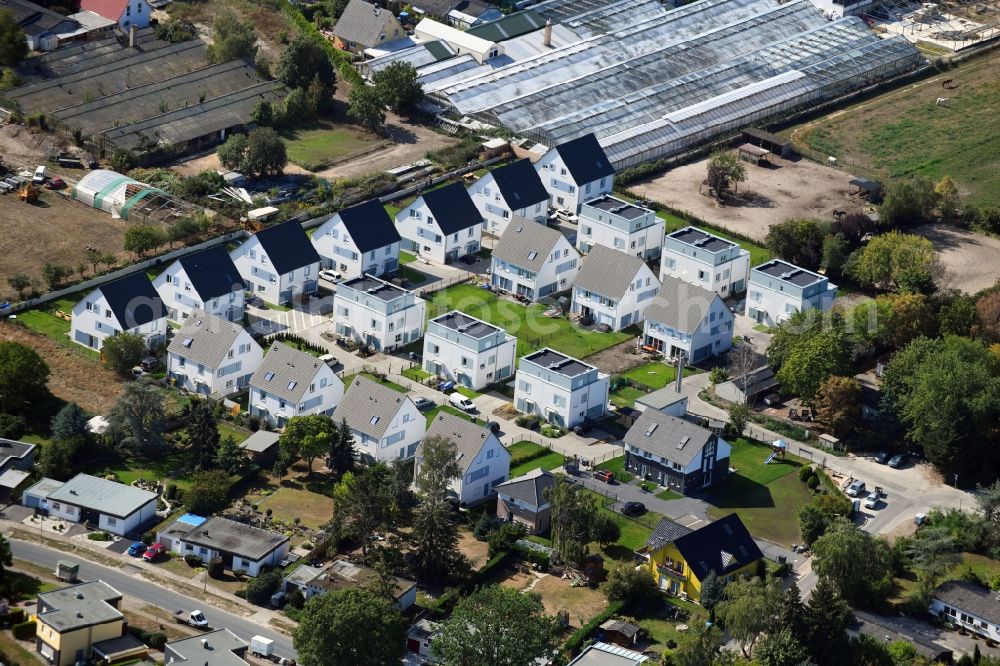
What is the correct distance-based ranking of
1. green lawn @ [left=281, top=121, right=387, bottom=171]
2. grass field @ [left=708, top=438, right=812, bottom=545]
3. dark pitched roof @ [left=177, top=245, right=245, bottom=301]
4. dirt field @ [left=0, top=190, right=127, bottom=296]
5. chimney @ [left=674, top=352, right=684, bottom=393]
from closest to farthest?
grass field @ [left=708, top=438, right=812, bottom=545] → chimney @ [left=674, top=352, right=684, bottom=393] → dark pitched roof @ [left=177, top=245, right=245, bottom=301] → dirt field @ [left=0, top=190, right=127, bottom=296] → green lawn @ [left=281, top=121, right=387, bottom=171]

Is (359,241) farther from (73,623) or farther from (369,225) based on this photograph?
(73,623)

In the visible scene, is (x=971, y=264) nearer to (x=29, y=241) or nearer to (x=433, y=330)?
(x=433, y=330)

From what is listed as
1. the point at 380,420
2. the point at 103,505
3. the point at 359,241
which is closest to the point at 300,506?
the point at 380,420

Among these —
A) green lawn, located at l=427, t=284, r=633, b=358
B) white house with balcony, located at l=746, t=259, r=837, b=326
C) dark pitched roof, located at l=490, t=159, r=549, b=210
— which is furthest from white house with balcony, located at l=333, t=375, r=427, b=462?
dark pitched roof, located at l=490, t=159, r=549, b=210

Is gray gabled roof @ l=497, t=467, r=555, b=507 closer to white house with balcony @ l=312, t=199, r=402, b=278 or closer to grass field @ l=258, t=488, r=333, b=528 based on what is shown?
grass field @ l=258, t=488, r=333, b=528

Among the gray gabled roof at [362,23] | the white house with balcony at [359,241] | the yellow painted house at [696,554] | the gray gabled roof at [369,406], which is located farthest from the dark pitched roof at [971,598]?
the gray gabled roof at [362,23]
